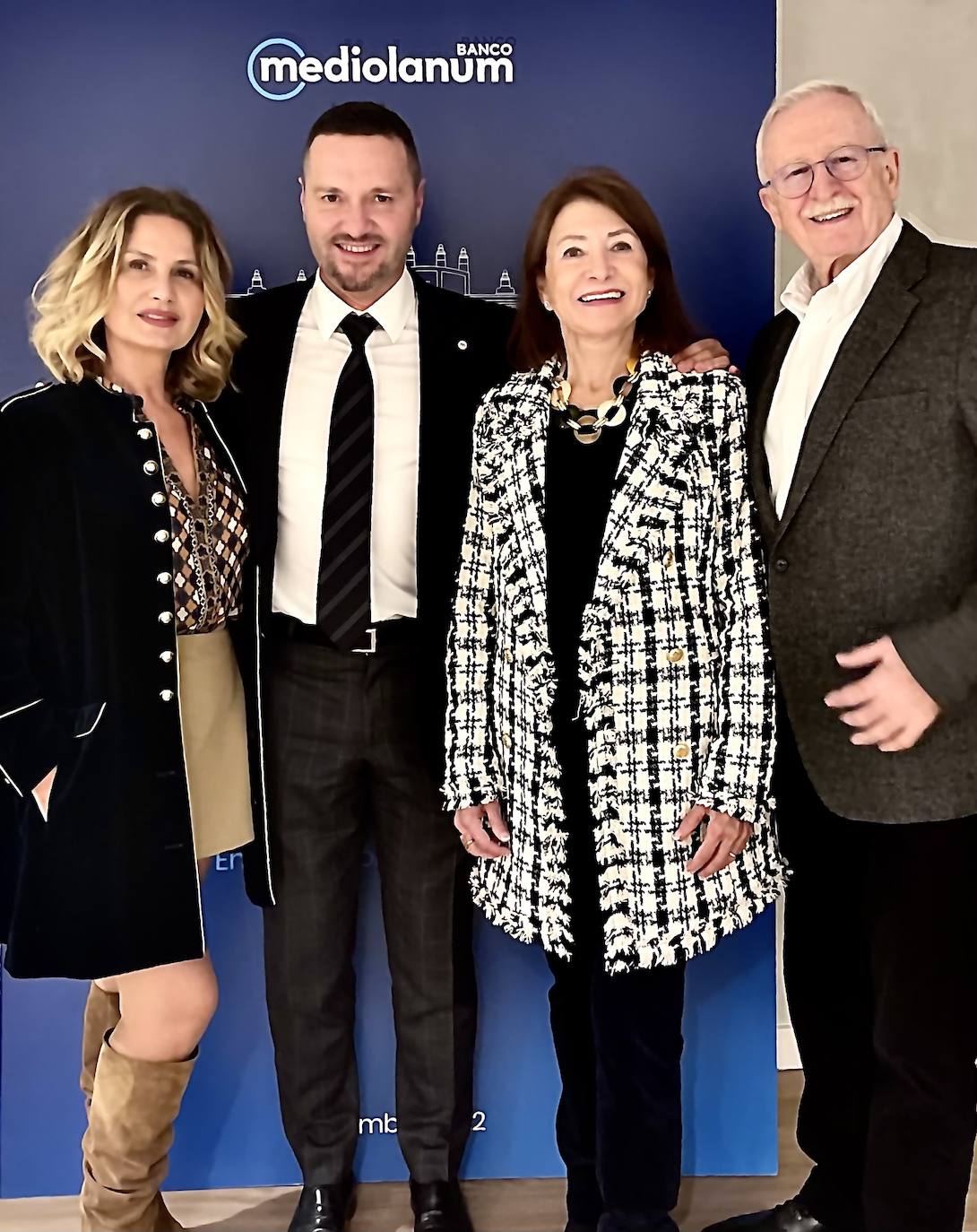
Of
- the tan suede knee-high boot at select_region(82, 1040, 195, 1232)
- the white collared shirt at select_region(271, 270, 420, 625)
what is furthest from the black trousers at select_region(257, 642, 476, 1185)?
the tan suede knee-high boot at select_region(82, 1040, 195, 1232)

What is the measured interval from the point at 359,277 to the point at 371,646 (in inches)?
26.7

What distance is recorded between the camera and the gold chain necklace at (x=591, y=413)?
6.19 ft

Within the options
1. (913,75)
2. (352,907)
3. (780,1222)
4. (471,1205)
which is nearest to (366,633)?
(352,907)

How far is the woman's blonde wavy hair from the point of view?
1.91 m

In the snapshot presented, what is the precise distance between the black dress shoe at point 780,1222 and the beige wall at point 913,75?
1.95 m

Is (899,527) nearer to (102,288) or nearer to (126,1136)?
(102,288)

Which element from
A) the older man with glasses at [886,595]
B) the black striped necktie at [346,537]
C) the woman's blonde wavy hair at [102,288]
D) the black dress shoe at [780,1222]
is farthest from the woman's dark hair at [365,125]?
the black dress shoe at [780,1222]

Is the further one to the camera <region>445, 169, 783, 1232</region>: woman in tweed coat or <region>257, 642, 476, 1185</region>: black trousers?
<region>257, 642, 476, 1185</region>: black trousers

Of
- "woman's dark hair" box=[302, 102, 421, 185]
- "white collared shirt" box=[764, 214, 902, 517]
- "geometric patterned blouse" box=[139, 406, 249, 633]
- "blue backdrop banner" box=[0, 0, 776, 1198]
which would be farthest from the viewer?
"blue backdrop banner" box=[0, 0, 776, 1198]

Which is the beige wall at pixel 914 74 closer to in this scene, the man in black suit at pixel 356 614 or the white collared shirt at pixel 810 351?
the white collared shirt at pixel 810 351

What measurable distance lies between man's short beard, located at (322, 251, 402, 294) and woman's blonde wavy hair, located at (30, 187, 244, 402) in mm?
191

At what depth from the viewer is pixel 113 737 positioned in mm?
1893

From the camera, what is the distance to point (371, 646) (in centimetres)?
212

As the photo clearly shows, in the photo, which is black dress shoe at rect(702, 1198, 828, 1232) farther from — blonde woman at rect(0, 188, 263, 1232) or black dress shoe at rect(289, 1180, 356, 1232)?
blonde woman at rect(0, 188, 263, 1232)
